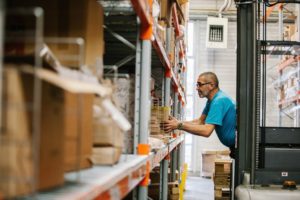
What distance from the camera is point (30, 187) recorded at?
118 centimetres

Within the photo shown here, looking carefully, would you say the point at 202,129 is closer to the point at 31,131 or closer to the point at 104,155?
the point at 104,155

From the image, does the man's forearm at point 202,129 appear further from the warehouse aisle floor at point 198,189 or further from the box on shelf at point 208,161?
the box on shelf at point 208,161

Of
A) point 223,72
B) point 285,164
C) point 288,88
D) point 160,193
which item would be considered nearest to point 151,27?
point 285,164

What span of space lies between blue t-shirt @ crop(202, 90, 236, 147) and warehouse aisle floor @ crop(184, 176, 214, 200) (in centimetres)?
437

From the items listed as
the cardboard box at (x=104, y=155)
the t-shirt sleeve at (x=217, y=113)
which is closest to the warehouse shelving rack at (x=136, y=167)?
the cardboard box at (x=104, y=155)

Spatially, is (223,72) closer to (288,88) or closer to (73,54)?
(288,88)

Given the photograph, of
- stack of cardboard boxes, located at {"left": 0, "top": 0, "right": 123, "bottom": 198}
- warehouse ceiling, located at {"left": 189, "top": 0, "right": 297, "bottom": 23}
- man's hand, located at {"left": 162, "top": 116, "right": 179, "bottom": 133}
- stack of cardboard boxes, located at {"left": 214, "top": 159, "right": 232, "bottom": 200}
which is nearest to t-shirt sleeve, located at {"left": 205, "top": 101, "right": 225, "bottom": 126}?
man's hand, located at {"left": 162, "top": 116, "right": 179, "bottom": 133}

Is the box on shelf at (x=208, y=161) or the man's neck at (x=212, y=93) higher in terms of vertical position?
the man's neck at (x=212, y=93)

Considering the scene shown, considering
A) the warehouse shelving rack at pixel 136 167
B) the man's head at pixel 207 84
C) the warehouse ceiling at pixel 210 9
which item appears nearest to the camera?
the warehouse shelving rack at pixel 136 167

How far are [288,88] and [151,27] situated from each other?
9.48 metres

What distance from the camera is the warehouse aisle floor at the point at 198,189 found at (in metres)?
10.0

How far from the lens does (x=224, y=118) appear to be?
578 cm

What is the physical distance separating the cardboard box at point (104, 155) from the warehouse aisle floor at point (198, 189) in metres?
7.99

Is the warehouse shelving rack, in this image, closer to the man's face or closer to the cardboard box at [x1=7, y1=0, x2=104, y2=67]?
the cardboard box at [x1=7, y1=0, x2=104, y2=67]
